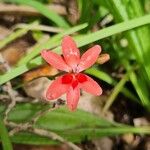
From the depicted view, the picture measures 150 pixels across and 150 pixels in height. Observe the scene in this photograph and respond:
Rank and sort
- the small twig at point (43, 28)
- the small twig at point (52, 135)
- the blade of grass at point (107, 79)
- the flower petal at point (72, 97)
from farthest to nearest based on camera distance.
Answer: the small twig at point (43, 28) → the blade of grass at point (107, 79) → the small twig at point (52, 135) → the flower petal at point (72, 97)

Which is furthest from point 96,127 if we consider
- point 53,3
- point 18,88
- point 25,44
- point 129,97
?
point 53,3

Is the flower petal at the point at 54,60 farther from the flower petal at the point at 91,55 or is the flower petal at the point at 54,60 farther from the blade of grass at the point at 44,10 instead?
the blade of grass at the point at 44,10

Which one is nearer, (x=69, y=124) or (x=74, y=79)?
(x=74, y=79)

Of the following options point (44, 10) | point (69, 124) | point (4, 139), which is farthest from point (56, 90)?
point (44, 10)

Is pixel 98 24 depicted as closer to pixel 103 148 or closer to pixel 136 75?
pixel 136 75

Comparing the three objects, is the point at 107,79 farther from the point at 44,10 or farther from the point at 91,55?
the point at 91,55

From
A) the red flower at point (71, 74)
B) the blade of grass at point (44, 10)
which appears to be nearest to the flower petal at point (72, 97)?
the red flower at point (71, 74)
